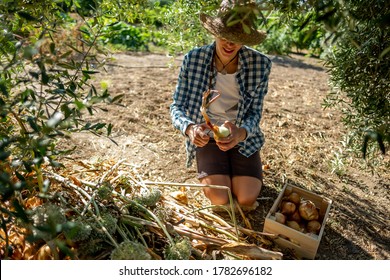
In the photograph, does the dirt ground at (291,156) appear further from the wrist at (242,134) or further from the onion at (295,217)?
the wrist at (242,134)

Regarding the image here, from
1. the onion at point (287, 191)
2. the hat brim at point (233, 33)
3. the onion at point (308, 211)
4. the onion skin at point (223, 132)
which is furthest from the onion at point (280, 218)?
the hat brim at point (233, 33)

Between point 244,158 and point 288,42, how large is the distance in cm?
674

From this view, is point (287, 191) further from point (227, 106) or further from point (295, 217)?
point (227, 106)

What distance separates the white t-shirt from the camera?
250 cm

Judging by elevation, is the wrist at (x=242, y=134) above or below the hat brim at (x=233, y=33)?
below

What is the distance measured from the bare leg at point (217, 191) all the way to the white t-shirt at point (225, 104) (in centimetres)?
36

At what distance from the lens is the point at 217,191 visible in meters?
2.37

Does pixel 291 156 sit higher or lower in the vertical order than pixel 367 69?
lower

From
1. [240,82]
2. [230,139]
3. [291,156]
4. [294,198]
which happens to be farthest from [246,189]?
[291,156]

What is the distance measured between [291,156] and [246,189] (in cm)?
94

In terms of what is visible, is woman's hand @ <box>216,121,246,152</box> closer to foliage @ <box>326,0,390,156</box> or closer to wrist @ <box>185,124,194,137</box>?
wrist @ <box>185,124,194,137</box>

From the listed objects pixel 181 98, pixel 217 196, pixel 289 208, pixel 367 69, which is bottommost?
pixel 217 196

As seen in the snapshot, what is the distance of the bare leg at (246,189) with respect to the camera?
7.79 ft
